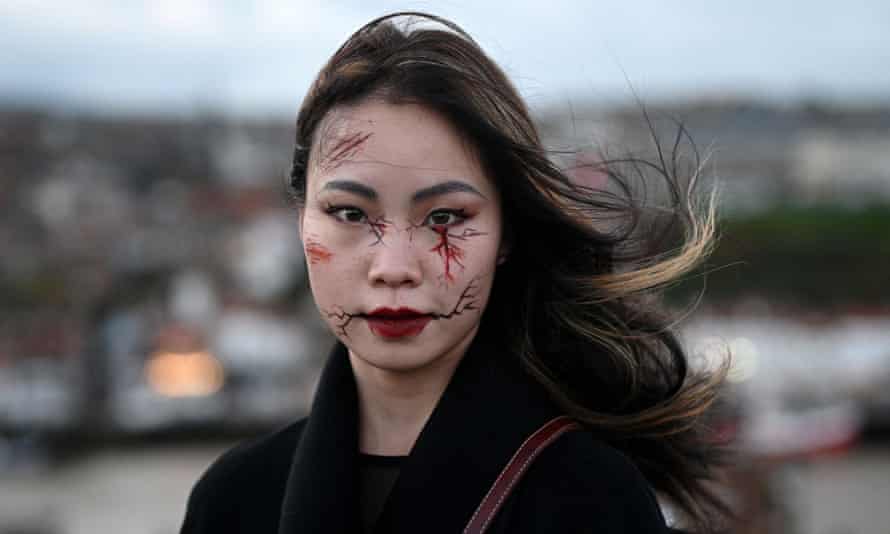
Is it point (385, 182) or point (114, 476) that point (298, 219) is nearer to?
point (385, 182)

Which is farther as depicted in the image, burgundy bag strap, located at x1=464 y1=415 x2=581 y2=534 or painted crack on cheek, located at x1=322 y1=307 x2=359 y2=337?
painted crack on cheek, located at x1=322 y1=307 x2=359 y2=337

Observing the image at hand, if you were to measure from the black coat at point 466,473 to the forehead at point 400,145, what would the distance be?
11.5 inches

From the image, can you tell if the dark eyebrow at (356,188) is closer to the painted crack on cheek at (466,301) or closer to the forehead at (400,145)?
the forehead at (400,145)

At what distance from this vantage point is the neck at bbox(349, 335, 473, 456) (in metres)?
1.94

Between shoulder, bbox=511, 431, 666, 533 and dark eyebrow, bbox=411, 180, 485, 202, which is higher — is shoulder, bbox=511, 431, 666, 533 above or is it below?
below

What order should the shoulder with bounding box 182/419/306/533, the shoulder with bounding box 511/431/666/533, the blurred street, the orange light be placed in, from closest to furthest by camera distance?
the shoulder with bounding box 511/431/666/533 → the shoulder with bounding box 182/419/306/533 → the blurred street → the orange light

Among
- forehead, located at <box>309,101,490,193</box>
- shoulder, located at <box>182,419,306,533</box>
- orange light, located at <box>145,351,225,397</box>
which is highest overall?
forehead, located at <box>309,101,490,193</box>

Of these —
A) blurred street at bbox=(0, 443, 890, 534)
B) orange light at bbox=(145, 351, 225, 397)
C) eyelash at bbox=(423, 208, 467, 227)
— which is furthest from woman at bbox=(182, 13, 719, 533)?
orange light at bbox=(145, 351, 225, 397)

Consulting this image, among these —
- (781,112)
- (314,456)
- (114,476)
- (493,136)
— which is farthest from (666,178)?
(781,112)

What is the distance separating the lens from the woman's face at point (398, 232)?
1.83 m

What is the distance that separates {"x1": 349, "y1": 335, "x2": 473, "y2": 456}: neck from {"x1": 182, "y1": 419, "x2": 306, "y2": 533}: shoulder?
0.54 feet

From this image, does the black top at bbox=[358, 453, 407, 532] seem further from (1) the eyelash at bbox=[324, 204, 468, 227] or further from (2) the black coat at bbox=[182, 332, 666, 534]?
(1) the eyelash at bbox=[324, 204, 468, 227]

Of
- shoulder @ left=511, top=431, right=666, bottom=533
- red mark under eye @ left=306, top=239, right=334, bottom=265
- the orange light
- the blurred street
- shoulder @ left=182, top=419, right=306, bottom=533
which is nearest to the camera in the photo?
shoulder @ left=511, top=431, right=666, bottom=533

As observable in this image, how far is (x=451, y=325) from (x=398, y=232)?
16 cm
